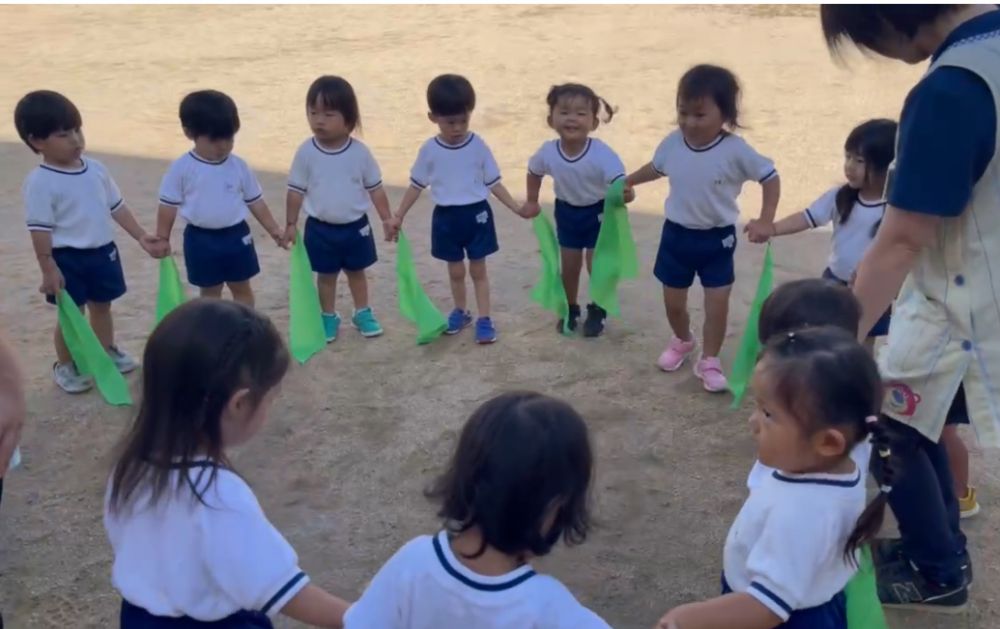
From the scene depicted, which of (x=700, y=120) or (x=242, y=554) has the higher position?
(x=700, y=120)

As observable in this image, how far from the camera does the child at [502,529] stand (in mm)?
1998

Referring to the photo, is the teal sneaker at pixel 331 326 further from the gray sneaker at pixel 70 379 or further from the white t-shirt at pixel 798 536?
the white t-shirt at pixel 798 536

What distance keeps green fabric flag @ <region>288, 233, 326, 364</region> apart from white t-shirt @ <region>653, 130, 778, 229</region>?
1.81 m

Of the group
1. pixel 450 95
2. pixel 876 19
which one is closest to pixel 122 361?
pixel 450 95

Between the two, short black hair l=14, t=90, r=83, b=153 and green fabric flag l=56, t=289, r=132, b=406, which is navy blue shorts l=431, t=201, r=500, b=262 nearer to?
green fabric flag l=56, t=289, r=132, b=406

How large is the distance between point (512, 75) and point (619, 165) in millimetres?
5859

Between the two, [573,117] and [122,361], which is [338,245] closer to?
[122,361]

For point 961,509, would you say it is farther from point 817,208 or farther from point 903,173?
point 903,173

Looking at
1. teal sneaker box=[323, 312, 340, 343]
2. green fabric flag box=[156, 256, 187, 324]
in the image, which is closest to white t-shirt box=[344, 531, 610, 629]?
green fabric flag box=[156, 256, 187, 324]

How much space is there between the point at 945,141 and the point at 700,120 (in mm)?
2174

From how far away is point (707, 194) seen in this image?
475 centimetres

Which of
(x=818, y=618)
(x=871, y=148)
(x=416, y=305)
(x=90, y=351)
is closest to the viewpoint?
(x=818, y=618)

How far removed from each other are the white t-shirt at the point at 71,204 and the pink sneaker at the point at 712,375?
2.73 metres

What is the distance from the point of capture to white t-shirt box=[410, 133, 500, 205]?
17.4 feet
